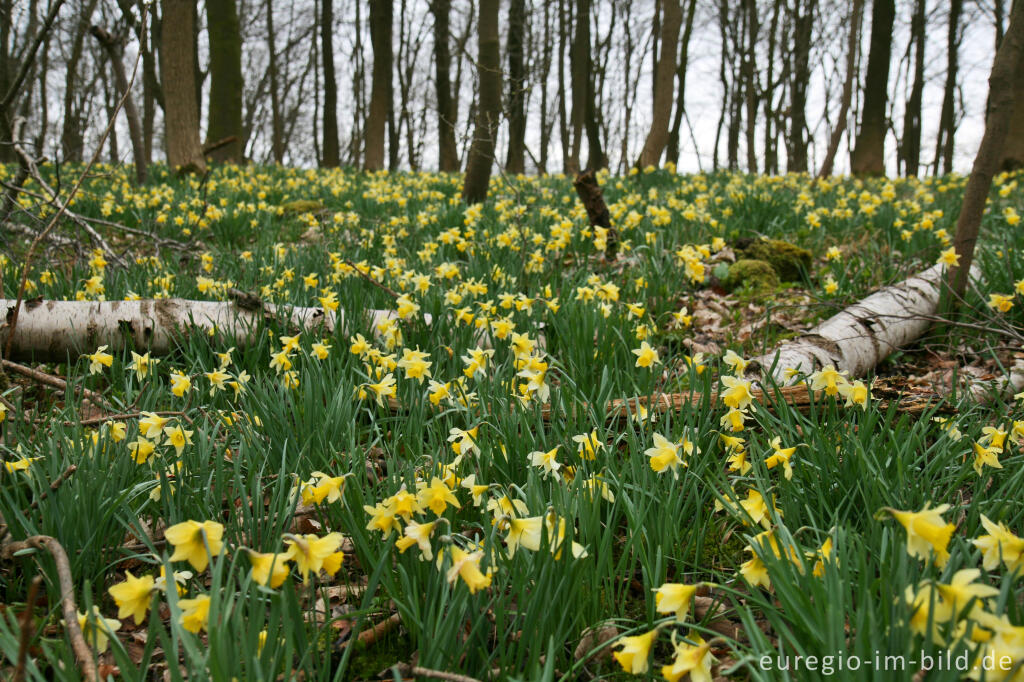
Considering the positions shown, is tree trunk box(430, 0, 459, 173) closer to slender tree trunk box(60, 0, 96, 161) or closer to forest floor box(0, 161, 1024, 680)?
slender tree trunk box(60, 0, 96, 161)

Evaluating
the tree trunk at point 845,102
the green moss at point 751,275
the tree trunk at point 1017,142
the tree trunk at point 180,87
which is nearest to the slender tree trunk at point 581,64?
the tree trunk at point 845,102

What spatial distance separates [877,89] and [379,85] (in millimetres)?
8839

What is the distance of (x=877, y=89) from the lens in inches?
434

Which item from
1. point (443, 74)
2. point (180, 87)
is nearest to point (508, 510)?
point (180, 87)

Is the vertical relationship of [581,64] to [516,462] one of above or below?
above

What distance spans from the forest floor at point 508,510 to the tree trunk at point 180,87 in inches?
237

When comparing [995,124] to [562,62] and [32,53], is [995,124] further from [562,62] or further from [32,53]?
[562,62]

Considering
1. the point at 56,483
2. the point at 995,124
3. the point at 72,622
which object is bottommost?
the point at 72,622

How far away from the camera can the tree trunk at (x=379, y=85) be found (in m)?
12.6

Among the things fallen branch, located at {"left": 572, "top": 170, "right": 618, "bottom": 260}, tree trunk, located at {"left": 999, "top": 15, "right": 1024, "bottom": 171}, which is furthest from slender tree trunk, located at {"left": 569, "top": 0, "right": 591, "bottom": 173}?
fallen branch, located at {"left": 572, "top": 170, "right": 618, "bottom": 260}

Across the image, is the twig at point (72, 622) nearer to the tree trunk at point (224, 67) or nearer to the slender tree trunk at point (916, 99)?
the tree trunk at point (224, 67)

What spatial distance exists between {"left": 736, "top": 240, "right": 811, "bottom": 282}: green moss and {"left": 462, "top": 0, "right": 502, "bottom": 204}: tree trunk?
2.91 m

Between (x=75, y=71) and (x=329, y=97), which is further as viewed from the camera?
(x=329, y=97)

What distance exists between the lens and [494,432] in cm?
189
